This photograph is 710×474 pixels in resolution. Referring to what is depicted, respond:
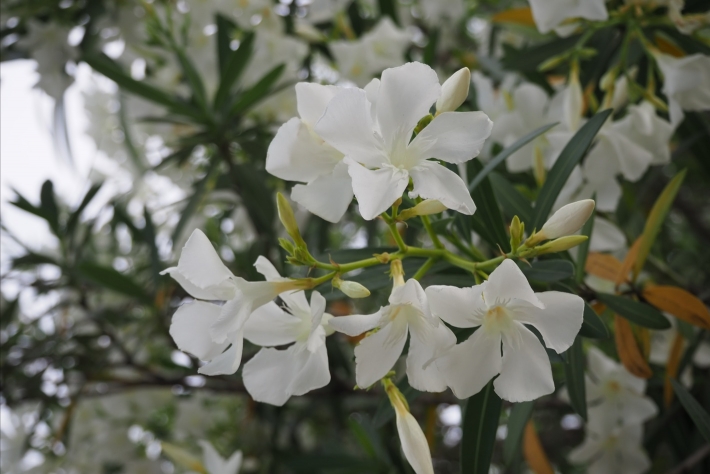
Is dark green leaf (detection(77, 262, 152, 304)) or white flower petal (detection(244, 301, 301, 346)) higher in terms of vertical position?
white flower petal (detection(244, 301, 301, 346))

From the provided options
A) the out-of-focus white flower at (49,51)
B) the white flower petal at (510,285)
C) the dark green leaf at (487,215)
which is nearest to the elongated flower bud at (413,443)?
the white flower petal at (510,285)

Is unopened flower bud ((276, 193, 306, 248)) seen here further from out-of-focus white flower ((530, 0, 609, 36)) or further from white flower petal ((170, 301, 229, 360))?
out-of-focus white flower ((530, 0, 609, 36))

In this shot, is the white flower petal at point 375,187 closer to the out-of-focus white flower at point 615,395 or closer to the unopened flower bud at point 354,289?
the unopened flower bud at point 354,289

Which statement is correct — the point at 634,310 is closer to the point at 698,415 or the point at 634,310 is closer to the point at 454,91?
the point at 698,415

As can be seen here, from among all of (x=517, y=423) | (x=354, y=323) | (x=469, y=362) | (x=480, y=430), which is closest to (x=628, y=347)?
(x=517, y=423)

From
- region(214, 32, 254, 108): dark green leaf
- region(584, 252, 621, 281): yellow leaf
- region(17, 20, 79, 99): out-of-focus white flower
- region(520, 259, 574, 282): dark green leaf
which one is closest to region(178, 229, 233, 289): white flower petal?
region(520, 259, 574, 282): dark green leaf

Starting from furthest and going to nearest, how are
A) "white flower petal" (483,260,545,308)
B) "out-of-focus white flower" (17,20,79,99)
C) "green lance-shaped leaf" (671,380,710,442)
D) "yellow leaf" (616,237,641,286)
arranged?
"out-of-focus white flower" (17,20,79,99) → "yellow leaf" (616,237,641,286) → "green lance-shaped leaf" (671,380,710,442) → "white flower petal" (483,260,545,308)

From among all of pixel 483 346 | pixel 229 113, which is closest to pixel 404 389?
pixel 483 346
